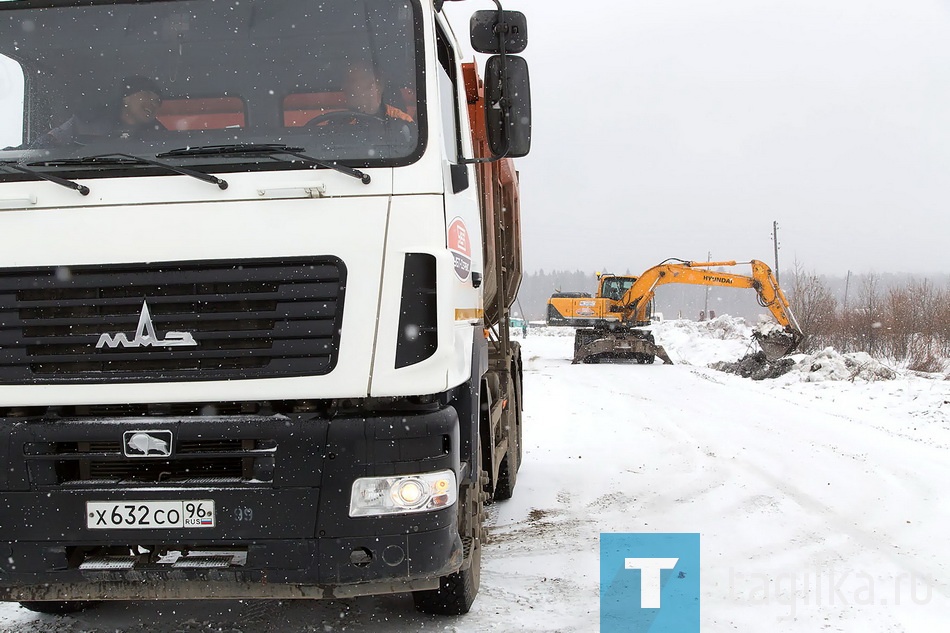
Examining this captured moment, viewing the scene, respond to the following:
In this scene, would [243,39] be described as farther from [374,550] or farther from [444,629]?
[444,629]

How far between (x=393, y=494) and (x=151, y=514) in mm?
924

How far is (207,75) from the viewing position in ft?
10.9

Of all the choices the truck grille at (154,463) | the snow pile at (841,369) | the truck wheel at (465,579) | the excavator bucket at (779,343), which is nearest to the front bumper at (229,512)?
the truck grille at (154,463)

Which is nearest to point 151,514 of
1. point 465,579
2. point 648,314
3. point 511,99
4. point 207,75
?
point 465,579

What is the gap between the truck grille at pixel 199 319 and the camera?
2.94 meters

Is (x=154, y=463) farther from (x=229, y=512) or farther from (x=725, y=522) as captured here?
(x=725, y=522)

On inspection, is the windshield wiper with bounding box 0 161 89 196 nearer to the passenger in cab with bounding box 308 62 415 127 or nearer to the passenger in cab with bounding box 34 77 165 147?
the passenger in cab with bounding box 34 77 165 147

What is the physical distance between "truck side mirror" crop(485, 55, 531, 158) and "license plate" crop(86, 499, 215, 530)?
2.01 meters

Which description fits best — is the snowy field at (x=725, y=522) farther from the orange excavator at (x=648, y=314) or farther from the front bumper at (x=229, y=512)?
the orange excavator at (x=648, y=314)

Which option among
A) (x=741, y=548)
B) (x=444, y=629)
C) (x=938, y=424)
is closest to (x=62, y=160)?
(x=444, y=629)

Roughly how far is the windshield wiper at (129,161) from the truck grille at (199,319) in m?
0.34

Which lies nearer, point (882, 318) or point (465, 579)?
point (465, 579)

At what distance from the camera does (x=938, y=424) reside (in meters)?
9.70

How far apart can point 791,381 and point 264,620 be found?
47.4ft
